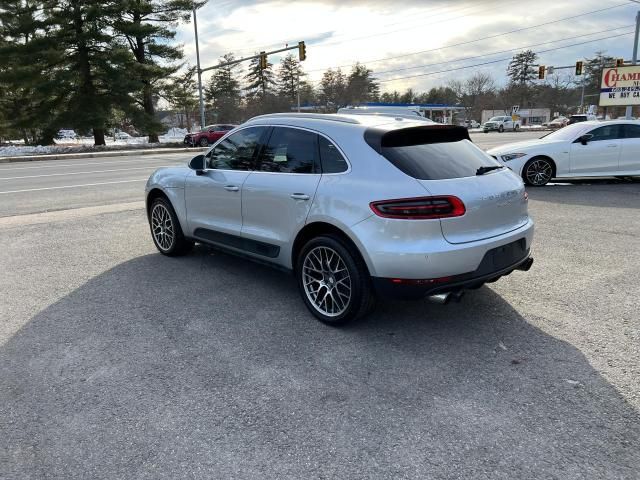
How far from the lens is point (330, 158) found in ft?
13.3

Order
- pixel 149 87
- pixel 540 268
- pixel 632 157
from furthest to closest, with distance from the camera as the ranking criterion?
pixel 149 87, pixel 632 157, pixel 540 268

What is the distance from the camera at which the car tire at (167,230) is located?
5.91 meters

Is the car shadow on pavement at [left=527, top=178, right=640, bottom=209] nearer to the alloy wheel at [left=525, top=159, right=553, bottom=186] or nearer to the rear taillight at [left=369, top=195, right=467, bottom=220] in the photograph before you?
the alloy wheel at [left=525, top=159, right=553, bottom=186]

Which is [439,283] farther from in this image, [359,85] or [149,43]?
[359,85]

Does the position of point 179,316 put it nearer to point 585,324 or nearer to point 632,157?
point 585,324

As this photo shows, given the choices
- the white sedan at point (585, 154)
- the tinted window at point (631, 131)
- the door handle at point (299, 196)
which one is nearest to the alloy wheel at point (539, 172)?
the white sedan at point (585, 154)

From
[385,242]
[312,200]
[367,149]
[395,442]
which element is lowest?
[395,442]

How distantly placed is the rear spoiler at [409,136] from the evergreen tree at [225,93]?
6661 centimetres

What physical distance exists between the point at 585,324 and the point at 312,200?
Result: 2.41 m

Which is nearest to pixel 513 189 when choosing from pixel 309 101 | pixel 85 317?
pixel 85 317

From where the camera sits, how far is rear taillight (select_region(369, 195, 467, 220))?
11.4 ft

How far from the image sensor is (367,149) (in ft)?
12.6

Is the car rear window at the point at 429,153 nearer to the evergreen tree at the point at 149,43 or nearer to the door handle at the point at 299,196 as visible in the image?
the door handle at the point at 299,196

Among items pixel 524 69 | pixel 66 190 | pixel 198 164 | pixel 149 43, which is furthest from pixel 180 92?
pixel 524 69
